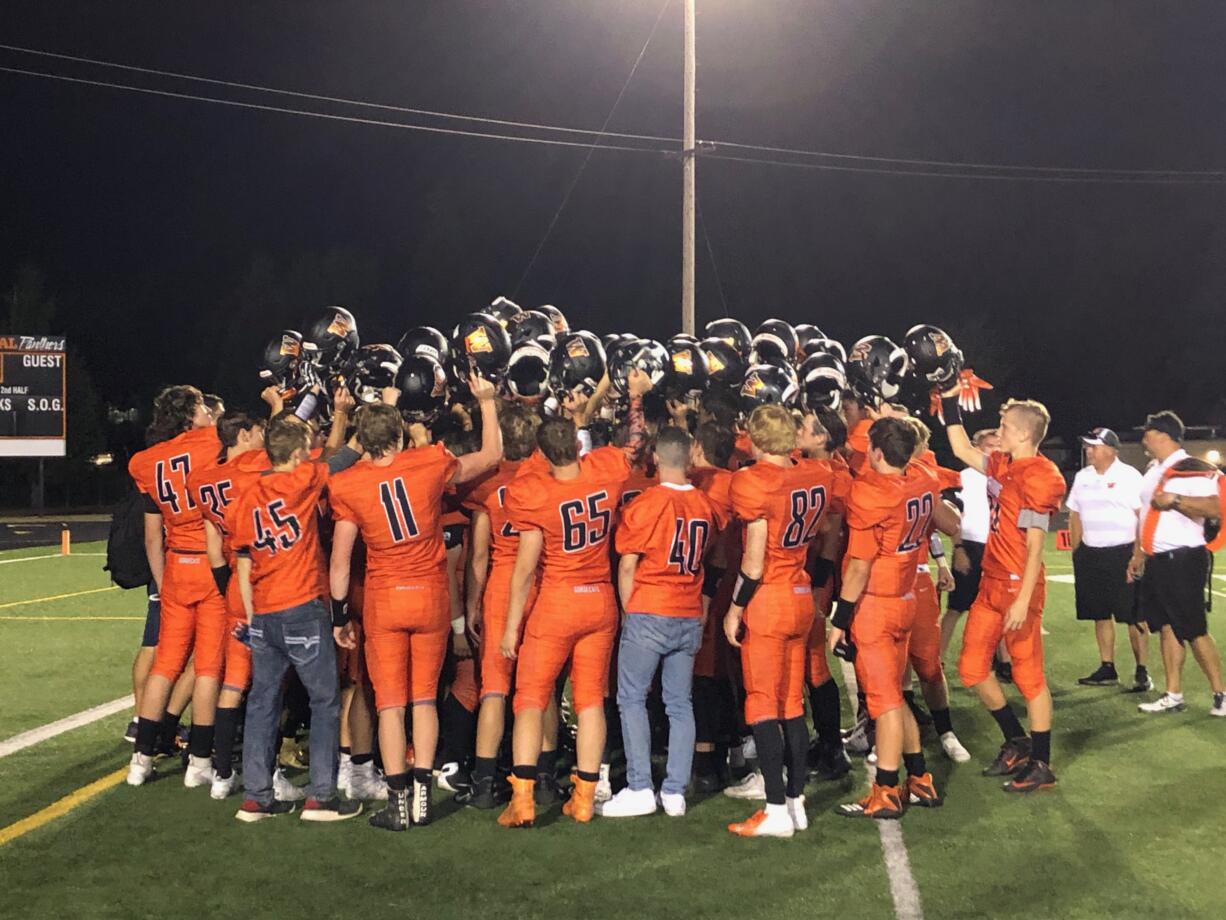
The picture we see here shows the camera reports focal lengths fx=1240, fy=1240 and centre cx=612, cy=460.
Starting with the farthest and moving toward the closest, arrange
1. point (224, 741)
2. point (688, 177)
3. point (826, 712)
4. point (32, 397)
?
1. point (32, 397)
2. point (688, 177)
3. point (826, 712)
4. point (224, 741)

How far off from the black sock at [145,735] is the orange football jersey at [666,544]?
2716mm

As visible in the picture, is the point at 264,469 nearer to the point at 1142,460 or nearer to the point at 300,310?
the point at 1142,460

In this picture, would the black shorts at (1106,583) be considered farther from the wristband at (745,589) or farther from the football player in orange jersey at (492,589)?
the football player in orange jersey at (492,589)

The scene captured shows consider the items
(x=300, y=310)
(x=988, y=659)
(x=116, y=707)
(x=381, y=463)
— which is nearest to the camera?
(x=381, y=463)

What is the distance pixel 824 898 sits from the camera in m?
4.88

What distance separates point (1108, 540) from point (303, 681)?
6266mm

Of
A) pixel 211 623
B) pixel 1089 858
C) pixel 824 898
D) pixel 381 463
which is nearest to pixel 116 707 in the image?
pixel 211 623

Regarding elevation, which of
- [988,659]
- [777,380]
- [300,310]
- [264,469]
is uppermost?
[300,310]

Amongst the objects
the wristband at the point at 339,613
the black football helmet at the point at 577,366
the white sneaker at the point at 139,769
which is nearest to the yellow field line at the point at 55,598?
the white sneaker at the point at 139,769

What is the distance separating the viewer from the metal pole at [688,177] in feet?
67.8

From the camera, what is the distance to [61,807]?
245 inches

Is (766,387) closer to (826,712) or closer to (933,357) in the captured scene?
(933,357)

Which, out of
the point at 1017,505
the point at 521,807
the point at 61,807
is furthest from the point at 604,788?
the point at 61,807

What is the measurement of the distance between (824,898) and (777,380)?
3.72 metres
